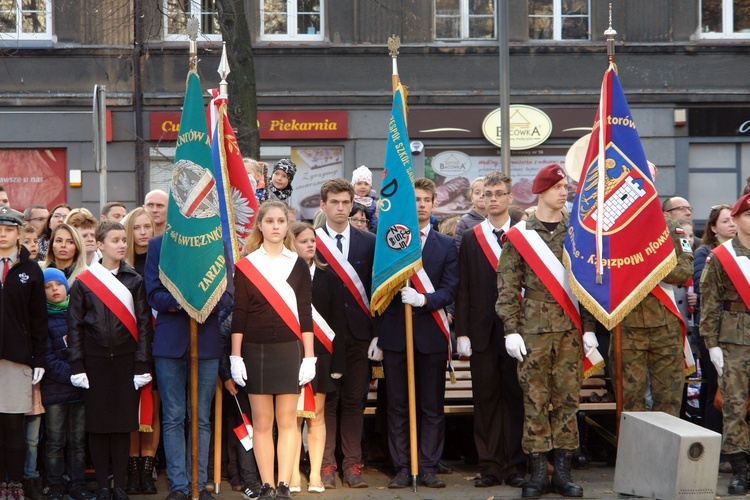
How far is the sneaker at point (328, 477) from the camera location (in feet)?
27.4

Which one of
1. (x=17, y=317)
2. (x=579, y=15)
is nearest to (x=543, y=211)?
(x=17, y=317)

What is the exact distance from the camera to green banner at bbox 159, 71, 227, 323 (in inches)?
303

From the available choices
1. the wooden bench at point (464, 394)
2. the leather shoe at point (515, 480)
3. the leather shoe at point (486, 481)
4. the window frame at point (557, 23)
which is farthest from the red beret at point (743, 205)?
the window frame at point (557, 23)

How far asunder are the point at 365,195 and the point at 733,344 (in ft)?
12.0

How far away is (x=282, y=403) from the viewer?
25.2 feet

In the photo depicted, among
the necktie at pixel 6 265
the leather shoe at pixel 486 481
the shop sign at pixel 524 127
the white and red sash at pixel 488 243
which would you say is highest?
the shop sign at pixel 524 127

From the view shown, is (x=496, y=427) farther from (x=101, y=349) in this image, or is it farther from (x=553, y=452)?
(x=101, y=349)

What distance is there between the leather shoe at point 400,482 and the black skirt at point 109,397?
76.4 inches

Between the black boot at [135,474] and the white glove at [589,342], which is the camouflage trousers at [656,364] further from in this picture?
the black boot at [135,474]

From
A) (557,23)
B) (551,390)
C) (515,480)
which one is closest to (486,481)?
(515,480)

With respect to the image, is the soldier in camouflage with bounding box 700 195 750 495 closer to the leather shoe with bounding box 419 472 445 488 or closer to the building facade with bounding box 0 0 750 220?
the leather shoe with bounding box 419 472 445 488

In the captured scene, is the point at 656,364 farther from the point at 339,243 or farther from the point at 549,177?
Answer: the point at 339,243

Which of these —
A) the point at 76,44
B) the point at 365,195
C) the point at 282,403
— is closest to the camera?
the point at 282,403

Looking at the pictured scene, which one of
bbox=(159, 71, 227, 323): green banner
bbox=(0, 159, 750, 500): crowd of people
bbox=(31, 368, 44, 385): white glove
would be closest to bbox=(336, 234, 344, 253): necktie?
bbox=(0, 159, 750, 500): crowd of people
